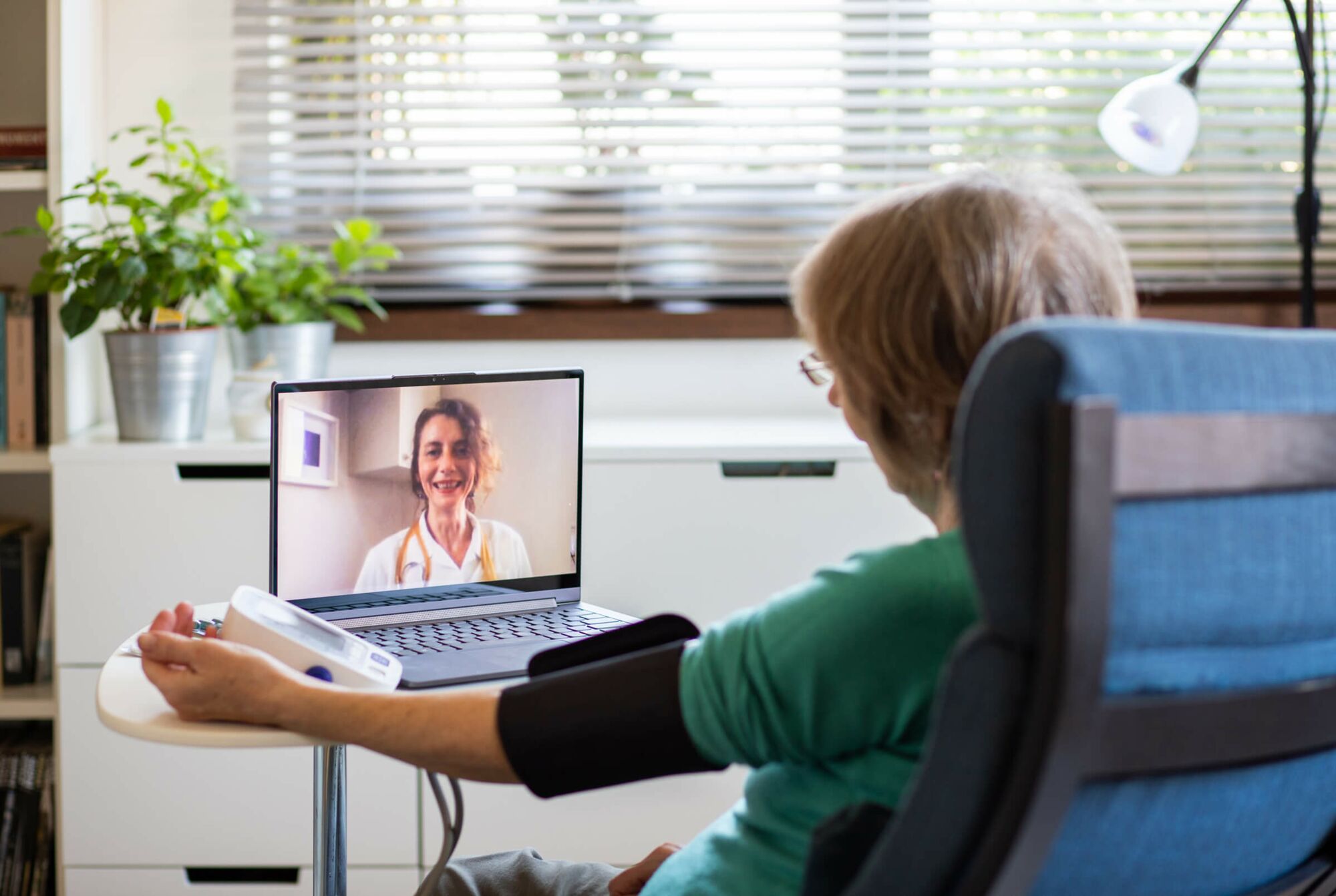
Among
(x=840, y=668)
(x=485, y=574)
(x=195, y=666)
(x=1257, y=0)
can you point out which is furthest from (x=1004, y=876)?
(x=1257, y=0)

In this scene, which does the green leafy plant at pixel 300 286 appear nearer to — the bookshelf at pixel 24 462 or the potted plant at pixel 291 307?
the potted plant at pixel 291 307

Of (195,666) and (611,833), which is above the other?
(195,666)

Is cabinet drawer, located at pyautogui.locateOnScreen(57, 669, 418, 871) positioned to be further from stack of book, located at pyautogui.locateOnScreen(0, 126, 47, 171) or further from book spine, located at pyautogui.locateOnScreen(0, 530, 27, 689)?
stack of book, located at pyautogui.locateOnScreen(0, 126, 47, 171)

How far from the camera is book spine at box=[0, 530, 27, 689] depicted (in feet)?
7.55

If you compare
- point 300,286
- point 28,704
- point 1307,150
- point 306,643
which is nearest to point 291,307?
point 300,286

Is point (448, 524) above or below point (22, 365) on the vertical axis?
below

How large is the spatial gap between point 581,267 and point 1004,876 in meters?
2.05

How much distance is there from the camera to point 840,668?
0.86 metres

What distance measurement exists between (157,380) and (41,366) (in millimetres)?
309

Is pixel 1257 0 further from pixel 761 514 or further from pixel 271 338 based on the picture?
pixel 271 338

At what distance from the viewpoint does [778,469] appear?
7.30 feet

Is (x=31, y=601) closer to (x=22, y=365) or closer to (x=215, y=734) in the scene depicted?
(x=22, y=365)

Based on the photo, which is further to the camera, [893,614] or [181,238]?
[181,238]

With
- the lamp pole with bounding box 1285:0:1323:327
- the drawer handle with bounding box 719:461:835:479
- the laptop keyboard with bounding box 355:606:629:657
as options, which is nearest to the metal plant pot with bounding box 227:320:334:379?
the drawer handle with bounding box 719:461:835:479
